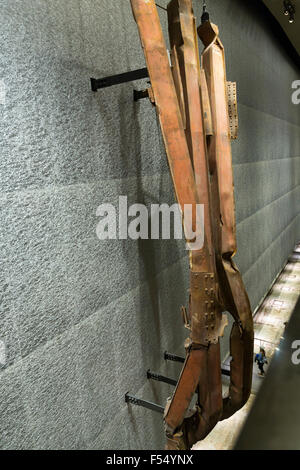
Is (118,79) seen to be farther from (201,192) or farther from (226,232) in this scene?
(226,232)

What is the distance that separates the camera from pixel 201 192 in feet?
7.39

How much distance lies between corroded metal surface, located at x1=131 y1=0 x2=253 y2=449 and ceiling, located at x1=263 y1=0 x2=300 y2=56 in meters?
5.68

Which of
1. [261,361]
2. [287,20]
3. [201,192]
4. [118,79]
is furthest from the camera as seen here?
[287,20]

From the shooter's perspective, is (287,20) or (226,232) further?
(287,20)

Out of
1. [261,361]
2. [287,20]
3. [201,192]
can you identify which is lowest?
[261,361]

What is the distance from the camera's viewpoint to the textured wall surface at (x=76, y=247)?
6.23 ft

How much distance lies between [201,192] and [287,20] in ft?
24.9

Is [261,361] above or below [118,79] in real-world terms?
below

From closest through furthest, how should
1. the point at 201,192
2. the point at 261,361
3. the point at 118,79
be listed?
the point at 201,192 < the point at 118,79 < the point at 261,361

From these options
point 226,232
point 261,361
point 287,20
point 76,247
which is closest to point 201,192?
point 226,232

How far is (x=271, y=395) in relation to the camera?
12.8 ft

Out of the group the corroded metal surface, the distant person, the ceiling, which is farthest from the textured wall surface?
the ceiling

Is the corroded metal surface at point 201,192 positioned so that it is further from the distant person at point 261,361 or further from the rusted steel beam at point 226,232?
the distant person at point 261,361
